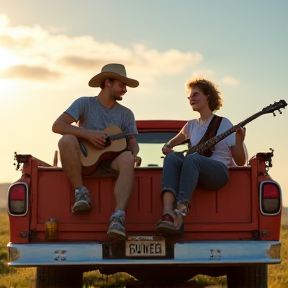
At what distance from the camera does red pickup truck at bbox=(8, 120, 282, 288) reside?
743cm

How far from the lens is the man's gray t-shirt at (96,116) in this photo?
806cm

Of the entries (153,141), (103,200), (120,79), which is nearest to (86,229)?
(103,200)

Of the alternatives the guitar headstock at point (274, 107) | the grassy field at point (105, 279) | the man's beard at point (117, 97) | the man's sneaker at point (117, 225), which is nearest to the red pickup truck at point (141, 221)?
the man's sneaker at point (117, 225)

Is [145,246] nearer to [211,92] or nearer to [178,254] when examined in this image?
[178,254]

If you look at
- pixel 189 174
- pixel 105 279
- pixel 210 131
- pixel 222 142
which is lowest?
pixel 105 279

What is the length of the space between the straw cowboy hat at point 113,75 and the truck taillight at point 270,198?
5.09 feet

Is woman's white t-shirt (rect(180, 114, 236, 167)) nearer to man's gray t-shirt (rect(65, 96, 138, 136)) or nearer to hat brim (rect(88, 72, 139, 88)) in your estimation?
man's gray t-shirt (rect(65, 96, 138, 136))

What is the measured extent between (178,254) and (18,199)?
1.44 metres

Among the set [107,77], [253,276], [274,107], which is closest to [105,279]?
[253,276]

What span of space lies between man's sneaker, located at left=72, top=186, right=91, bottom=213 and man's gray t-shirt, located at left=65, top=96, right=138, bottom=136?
2.25ft

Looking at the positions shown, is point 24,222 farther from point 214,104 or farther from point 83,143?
point 214,104

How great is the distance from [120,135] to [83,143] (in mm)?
335

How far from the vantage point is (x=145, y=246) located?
24.4 feet

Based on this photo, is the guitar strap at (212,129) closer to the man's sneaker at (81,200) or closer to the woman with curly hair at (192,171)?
the woman with curly hair at (192,171)
